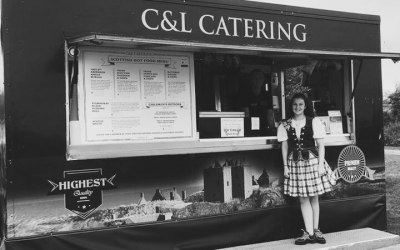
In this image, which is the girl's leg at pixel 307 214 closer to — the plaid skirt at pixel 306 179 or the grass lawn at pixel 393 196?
the plaid skirt at pixel 306 179

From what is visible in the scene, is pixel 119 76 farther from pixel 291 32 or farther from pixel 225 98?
pixel 291 32

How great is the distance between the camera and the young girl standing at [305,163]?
4941mm

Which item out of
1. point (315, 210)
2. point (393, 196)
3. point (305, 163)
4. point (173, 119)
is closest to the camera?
point (173, 119)

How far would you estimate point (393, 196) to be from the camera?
28.3 ft

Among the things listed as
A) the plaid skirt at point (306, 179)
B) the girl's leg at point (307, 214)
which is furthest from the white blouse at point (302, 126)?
the girl's leg at point (307, 214)

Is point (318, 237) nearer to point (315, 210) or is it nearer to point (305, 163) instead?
point (315, 210)

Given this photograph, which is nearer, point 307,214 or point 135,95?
point 135,95

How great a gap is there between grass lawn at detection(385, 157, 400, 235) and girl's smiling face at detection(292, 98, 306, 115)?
2306 mm

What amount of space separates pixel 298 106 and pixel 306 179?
0.79 m

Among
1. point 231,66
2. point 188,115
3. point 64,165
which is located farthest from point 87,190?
point 231,66

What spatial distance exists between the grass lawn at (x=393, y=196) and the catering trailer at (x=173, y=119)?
2.53ft

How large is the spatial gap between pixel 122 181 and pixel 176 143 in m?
0.68

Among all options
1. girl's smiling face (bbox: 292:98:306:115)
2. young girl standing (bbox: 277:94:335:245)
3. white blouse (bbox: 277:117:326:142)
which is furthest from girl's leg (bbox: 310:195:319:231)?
girl's smiling face (bbox: 292:98:306:115)

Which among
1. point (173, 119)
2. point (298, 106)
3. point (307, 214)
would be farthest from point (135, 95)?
point (307, 214)
